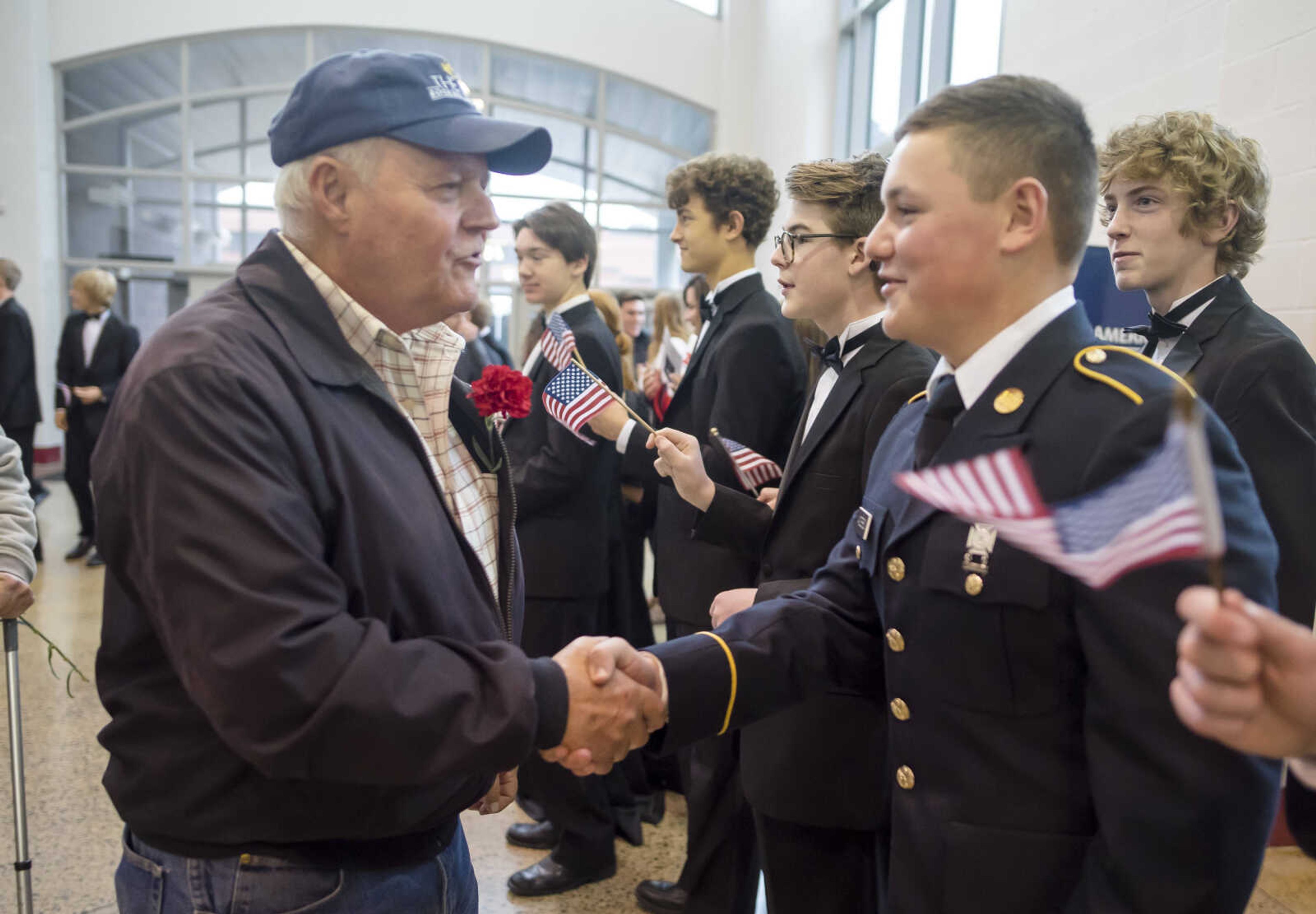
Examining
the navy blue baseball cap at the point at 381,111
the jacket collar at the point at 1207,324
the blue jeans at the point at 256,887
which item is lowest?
the blue jeans at the point at 256,887

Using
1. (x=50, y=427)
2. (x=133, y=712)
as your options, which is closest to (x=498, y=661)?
(x=133, y=712)

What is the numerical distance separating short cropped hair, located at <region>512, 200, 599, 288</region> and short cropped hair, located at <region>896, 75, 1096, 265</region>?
2019 millimetres

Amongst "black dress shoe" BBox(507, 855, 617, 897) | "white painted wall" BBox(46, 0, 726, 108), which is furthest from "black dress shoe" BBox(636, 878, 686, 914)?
"white painted wall" BBox(46, 0, 726, 108)

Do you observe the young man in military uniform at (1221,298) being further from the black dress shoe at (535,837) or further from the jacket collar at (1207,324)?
the black dress shoe at (535,837)

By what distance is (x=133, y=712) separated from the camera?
1.13 meters

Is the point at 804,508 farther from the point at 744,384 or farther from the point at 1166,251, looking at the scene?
the point at 1166,251

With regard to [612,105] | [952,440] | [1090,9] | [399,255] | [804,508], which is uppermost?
[612,105]

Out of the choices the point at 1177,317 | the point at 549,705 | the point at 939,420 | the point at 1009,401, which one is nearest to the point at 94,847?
the point at 549,705

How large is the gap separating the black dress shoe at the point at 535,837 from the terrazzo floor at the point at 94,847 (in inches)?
1.1

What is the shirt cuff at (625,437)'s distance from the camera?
101 inches

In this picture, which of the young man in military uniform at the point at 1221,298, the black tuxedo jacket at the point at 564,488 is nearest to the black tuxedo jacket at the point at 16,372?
the black tuxedo jacket at the point at 564,488

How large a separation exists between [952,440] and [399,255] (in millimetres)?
779

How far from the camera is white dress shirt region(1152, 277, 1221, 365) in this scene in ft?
7.31

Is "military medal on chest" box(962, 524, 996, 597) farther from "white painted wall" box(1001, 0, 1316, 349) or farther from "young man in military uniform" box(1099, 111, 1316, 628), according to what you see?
"white painted wall" box(1001, 0, 1316, 349)
